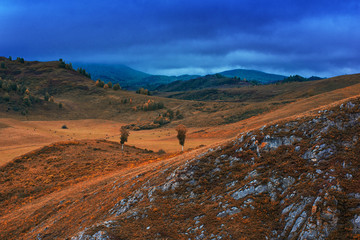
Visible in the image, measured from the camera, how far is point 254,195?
10125 millimetres

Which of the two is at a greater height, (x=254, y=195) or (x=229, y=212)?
(x=254, y=195)

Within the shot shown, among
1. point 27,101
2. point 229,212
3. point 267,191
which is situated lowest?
point 229,212

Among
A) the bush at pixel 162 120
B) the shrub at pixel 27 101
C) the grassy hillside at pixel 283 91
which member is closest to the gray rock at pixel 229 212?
the grassy hillside at pixel 283 91

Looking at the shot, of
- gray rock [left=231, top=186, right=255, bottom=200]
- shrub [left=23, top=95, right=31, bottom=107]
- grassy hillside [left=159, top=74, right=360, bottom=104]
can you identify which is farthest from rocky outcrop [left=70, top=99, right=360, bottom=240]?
shrub [left=23, top=95, right=31, bottom=107]

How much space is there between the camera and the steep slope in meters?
8.08

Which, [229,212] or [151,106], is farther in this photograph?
[151,106]

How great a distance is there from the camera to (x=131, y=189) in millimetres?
15148

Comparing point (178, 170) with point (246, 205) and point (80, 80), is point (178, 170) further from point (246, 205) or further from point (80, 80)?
point (80, 80)

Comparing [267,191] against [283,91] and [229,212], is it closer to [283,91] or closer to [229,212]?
[229,212]

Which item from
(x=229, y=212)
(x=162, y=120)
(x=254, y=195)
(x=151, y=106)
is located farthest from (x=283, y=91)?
(x=229, y=212)

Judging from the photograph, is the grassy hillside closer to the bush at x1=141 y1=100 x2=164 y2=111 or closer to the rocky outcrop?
the bush at x1=141 y1=100 x2=164 y2=111

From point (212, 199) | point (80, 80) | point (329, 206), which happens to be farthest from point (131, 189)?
point (80, 80)

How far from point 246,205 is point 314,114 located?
750cm

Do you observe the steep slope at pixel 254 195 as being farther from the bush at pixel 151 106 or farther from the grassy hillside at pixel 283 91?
the bush at pixel 151 106
